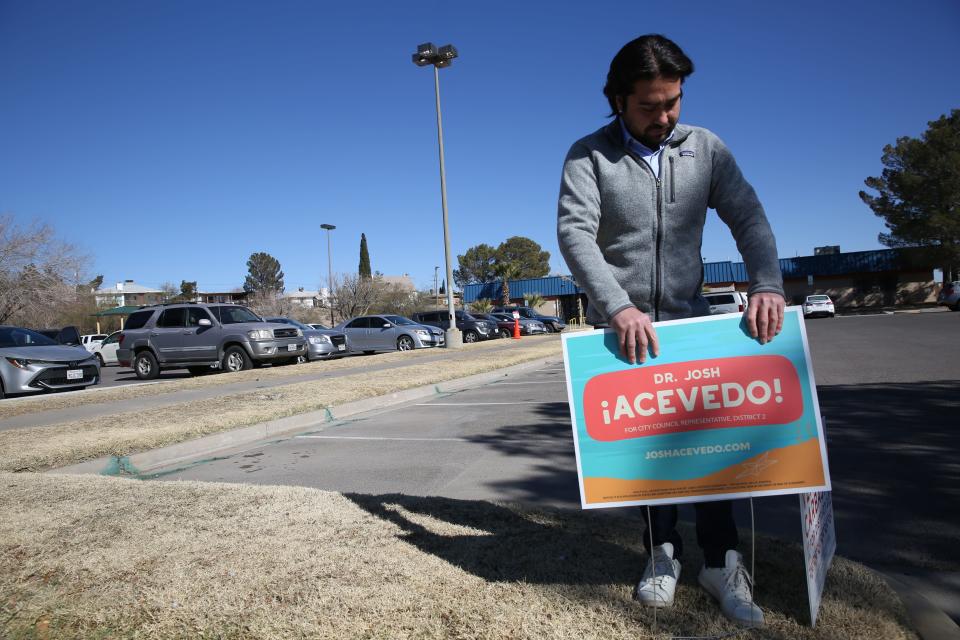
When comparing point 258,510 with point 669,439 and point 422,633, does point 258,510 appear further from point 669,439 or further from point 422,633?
point 669,439

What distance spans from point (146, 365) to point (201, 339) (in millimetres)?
1929

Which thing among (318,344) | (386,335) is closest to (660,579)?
(318,344)

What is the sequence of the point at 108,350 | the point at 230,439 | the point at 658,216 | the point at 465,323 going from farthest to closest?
the point at 465,323
the point at 108,350
the point at 230,439
the point at 658,216

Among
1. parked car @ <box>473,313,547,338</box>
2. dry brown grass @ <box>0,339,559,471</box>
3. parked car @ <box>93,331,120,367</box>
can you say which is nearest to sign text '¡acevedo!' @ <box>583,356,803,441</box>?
dry brown grass @ <box>0,339,559,471</box>

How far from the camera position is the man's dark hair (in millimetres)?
2330

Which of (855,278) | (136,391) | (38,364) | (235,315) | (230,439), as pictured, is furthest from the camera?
(855,278)

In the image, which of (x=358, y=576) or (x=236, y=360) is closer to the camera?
(x=358, y=576)

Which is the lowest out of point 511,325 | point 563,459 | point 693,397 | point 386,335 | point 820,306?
point 563,459

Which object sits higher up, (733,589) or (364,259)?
(364,259)

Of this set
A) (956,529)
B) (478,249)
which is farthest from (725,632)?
(478,249)

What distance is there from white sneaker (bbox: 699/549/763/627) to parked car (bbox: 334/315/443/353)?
2080 cm

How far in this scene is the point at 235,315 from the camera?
1647 centimetres

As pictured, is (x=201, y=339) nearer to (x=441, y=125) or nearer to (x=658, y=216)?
(x=441, y=125)

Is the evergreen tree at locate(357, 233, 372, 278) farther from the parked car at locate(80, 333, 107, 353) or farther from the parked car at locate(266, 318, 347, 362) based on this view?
the parked car at locate(266, 318, 347, 362)
